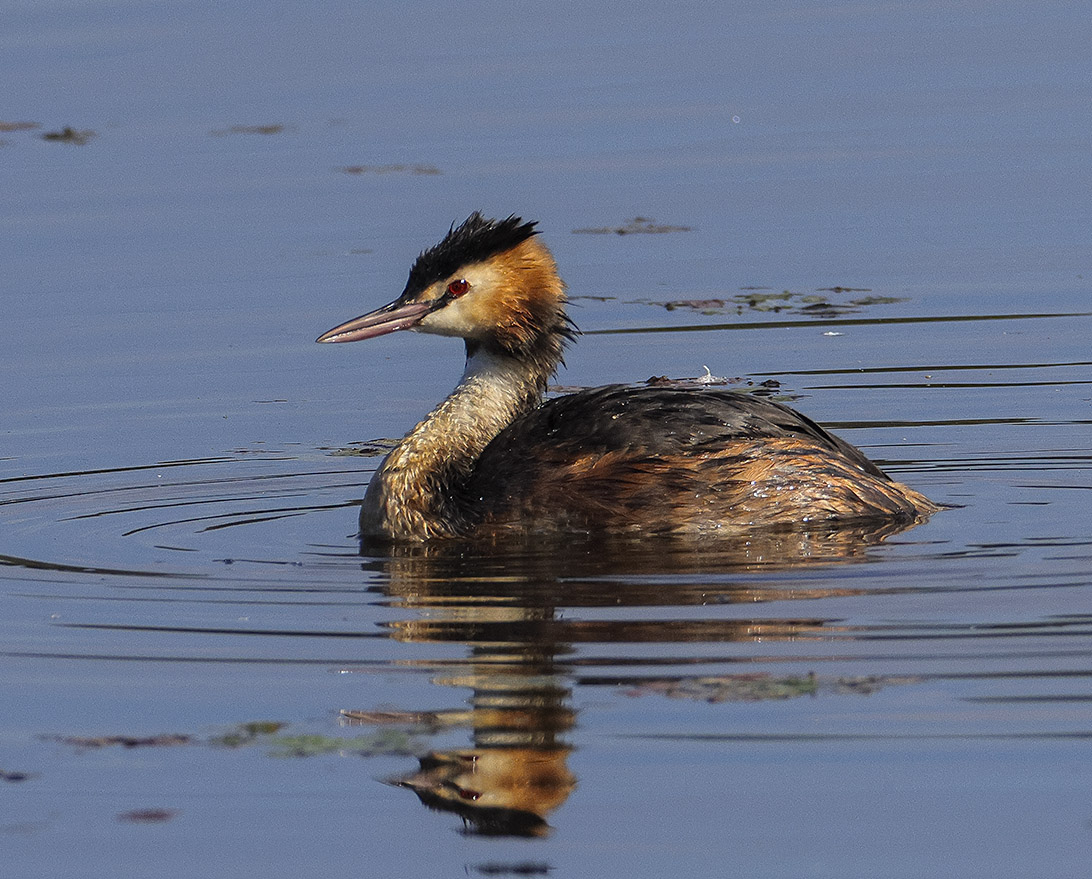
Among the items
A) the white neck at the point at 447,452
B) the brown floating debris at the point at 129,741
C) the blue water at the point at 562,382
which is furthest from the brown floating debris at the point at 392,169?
the brown floating debris at the point at 129,741

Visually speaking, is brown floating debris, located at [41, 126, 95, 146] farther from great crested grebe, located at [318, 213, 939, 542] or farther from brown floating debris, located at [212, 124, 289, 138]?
great crested grebe, located at [318, 213, 939, 542]

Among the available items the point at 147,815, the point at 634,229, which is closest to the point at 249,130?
the point at 634,229

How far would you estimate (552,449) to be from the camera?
9836 millimetres

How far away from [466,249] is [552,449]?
1.20 meters

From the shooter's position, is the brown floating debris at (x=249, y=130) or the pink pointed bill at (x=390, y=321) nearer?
the pink pointed bill at (x=390, y=321)

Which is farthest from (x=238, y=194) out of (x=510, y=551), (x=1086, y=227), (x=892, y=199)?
(x=510, y=551)

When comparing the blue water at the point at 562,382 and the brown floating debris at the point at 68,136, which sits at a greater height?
the brown floating debris at the point at 68,136

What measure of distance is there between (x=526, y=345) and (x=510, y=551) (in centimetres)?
127

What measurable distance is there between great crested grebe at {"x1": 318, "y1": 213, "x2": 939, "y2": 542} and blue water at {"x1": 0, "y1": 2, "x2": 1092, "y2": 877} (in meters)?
0.29

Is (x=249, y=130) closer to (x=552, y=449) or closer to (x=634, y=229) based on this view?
(x=634, y=229)

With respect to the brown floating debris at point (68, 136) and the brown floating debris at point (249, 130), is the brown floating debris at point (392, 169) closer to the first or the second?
the brown floating debris at point (249, 130)

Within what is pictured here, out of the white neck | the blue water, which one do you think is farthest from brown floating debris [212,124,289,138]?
the white neck

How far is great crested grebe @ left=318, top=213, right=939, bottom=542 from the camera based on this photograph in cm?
973

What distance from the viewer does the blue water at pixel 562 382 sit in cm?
642
